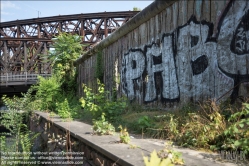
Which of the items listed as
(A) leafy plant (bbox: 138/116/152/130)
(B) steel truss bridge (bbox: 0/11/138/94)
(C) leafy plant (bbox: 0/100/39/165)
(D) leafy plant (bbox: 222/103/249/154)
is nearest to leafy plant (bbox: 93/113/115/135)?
(A) leafy plant (bbox: 138/116/152/130)

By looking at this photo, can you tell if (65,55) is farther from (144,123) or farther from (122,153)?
(122,153)

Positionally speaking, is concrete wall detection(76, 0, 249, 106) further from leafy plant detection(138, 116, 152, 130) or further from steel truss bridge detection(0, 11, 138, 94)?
steel truss bridge detection(0, 11, 138, 94)

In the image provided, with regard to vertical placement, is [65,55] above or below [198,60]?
above

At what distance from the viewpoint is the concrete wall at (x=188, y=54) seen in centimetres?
377

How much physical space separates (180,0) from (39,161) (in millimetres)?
4746

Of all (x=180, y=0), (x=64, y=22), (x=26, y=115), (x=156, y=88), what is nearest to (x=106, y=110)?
(x=156, y=88)

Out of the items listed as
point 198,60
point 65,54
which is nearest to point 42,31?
point 65,54

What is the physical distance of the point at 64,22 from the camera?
1510 inches

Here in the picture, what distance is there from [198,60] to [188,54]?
323 millimetres

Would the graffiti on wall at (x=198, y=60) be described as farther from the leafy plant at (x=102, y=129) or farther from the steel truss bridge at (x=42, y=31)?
the steel truss bridge at (x=42, y=31)

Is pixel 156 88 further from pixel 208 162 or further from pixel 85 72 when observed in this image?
pixel 85 72

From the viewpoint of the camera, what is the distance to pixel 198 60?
14.8ft

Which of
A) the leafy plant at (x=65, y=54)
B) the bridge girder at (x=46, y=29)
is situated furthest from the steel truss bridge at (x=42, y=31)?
the leafy plant at (x=65, y=54)

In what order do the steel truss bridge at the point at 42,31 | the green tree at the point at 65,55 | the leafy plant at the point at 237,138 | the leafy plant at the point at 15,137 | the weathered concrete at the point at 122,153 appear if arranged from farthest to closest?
the steel truss bridge at the point at 42,31 < the green tree at the point at 65,55 < the leafy plant at the point at 15,137 < the leafy plant at the point at 237,138 < the weathered concrete at the point at 122,153
